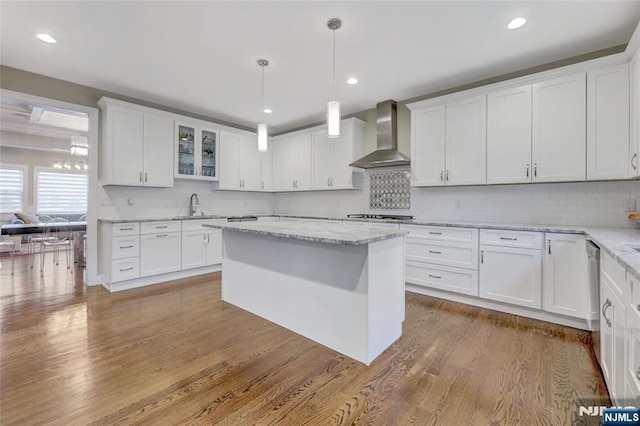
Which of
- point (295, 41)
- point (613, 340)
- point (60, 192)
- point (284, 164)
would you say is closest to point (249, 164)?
point (284, 164)

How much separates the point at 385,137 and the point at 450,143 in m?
1.03

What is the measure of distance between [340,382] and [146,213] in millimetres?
3993

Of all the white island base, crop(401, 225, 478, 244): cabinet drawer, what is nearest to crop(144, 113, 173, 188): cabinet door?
Result: the white island base

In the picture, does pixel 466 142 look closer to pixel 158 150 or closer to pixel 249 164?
pixel 249 164

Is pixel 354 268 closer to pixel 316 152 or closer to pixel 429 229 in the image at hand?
pixel 429 229

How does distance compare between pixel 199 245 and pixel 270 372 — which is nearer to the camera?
pixel 270 372

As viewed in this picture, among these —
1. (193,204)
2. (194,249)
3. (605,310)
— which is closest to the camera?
(605,310)

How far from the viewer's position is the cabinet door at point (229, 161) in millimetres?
5098

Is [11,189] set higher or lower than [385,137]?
lower

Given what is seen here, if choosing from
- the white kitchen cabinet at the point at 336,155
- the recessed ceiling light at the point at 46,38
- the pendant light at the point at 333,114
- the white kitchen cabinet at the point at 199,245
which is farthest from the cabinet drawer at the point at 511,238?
the recessed ceiling light at the point at 46,38

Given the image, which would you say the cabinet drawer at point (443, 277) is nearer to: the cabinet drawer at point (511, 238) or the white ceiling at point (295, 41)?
the cabinet drawer at point (511, 238)

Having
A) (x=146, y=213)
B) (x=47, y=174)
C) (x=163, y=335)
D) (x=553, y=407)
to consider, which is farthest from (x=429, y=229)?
(x=47, y=174)

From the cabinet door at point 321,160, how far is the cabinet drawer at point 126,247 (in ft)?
9.34

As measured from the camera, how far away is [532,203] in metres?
3.29
